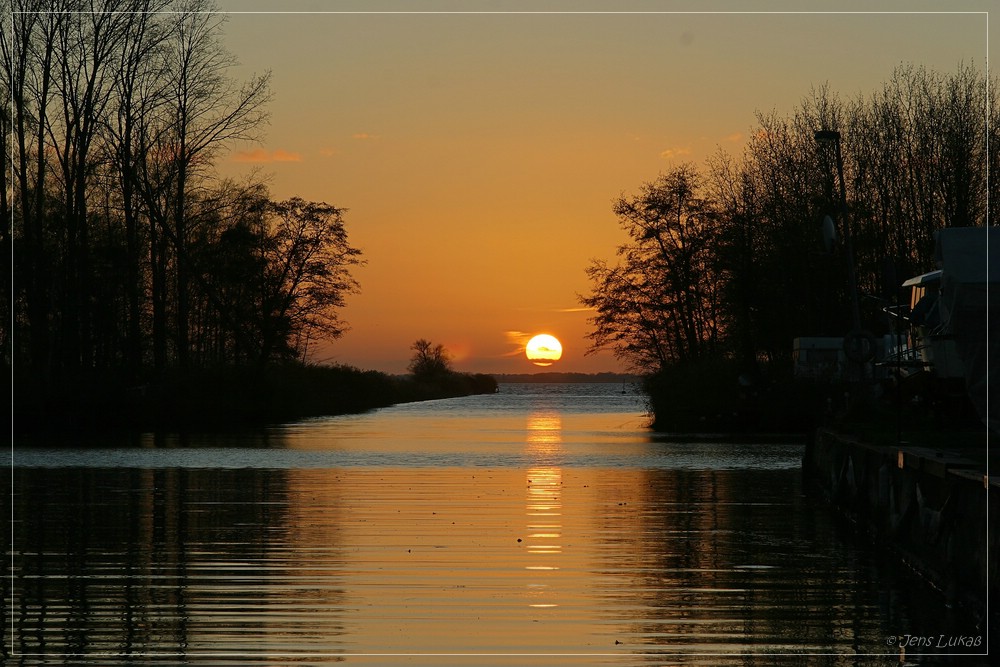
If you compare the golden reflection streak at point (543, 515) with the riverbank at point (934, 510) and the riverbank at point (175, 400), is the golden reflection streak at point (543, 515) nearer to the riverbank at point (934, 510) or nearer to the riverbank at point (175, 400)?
the riverbank at point (934, 510)

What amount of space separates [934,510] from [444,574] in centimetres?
512

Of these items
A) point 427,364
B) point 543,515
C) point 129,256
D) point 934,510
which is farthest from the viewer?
point 427,364

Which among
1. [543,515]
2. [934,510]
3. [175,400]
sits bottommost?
[543,515]

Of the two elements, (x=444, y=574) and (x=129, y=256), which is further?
(x=129, y=256)

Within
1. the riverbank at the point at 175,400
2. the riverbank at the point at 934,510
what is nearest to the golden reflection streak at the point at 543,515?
the riverbank at the point at 934,510

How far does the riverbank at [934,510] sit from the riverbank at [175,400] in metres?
35.0

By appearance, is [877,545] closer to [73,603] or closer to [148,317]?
[73,603]

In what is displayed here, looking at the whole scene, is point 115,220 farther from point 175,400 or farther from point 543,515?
point 543,515

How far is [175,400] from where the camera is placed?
2199 inches

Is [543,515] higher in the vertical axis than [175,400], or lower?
lower

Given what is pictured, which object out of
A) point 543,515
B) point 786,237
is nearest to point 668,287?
point 786,237

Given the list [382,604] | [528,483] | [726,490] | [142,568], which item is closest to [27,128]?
[528,483]

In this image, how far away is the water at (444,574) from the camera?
10.4 metres

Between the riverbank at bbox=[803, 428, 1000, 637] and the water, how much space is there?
374 millimetres
